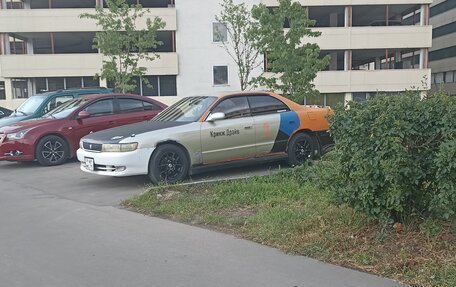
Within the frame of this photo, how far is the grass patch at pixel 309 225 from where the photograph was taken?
4.24 metres

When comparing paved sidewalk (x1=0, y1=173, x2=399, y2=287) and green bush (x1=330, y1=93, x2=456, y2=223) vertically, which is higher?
green bush (x1=330, y1=93, x2=456, y2=223)

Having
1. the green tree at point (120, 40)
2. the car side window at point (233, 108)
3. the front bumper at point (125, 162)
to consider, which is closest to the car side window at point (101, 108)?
the front bumper at point (125, 162)

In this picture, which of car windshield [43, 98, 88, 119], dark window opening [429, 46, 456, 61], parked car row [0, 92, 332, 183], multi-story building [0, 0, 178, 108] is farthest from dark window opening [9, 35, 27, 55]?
dark window opening [429, 46, 456, 61]

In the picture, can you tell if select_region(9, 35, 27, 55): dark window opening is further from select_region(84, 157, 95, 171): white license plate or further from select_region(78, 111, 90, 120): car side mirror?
select_region(84, 157, 95, 171): white license plate

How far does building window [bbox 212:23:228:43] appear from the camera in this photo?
3247 cm

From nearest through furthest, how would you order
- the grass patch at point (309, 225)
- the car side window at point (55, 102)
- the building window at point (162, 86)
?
the grass patch at point (309, 225) < the car side window at point (55, 102) < the building window at point (162, 86)

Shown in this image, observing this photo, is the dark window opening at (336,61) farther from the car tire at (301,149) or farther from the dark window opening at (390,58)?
the car tire at (301,149)

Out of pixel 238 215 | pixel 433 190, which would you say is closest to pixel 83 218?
pixel 238 215

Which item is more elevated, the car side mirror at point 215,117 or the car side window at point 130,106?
the car side window at point 130,106

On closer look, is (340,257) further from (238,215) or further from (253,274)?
(238,215)

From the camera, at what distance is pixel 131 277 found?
4223mm

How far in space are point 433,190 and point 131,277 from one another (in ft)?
9.73

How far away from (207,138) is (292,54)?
7443 millimetres

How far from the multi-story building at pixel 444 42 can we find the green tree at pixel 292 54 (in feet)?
138
